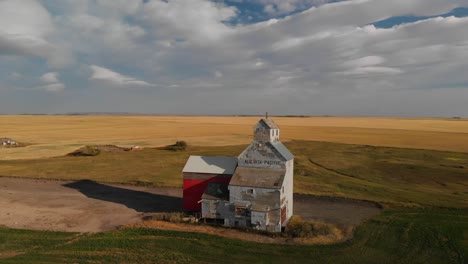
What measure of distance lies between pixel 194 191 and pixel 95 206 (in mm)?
13327

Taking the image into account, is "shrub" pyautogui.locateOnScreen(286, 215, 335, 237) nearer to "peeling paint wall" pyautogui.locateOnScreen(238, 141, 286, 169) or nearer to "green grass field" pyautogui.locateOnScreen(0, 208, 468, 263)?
"green grass field" pyautogui.locateOnScreen(0, 208, 468, 263)

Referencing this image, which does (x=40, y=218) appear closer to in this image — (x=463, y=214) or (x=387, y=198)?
(x=387, y=198)

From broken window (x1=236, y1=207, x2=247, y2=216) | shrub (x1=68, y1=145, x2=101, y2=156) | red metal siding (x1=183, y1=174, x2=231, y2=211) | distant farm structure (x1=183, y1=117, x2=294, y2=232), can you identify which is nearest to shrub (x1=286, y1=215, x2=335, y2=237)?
distant farm structure (x1=183, y1=117, x2=294, y2=232)

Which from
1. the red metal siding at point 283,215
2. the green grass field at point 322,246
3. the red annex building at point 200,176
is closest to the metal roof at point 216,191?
the red annex building at point 200,176

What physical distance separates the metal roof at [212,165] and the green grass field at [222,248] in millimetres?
8819

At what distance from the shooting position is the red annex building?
4100cm

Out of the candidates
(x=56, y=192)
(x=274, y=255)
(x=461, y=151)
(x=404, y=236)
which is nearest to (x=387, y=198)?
(x=404, y=236)

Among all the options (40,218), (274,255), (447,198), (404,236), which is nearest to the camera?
(274,255)

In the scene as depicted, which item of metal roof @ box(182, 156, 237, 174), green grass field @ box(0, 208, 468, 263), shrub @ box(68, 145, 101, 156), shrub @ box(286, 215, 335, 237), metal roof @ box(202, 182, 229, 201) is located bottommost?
green grass field @ box(0, 208, 468, 263)

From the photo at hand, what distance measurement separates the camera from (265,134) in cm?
3838

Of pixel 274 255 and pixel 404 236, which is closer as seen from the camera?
pixel 274 255

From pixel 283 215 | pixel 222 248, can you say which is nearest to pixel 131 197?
pixel 222 248

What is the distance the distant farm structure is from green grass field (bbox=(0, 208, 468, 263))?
4.50 meters

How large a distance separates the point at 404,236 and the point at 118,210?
3130 centimetres
